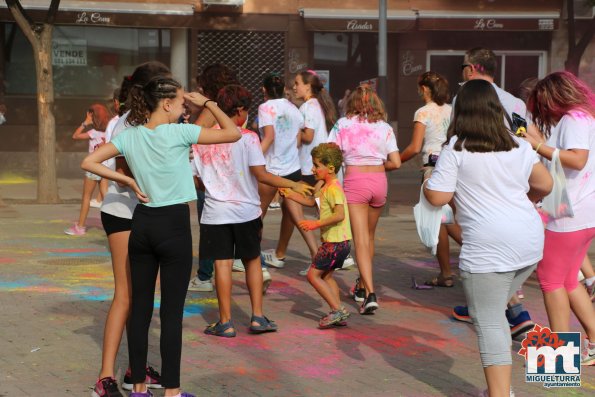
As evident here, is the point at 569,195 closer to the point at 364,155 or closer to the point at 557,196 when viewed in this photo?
the point at 557,196

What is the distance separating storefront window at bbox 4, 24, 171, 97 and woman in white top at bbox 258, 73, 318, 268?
39.6 ft

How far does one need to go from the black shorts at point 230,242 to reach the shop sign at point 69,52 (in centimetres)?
1470

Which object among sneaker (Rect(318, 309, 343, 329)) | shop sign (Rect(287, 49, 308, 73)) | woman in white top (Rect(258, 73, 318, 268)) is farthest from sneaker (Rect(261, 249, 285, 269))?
shop sign (Rect(287, 49, 308, 73))

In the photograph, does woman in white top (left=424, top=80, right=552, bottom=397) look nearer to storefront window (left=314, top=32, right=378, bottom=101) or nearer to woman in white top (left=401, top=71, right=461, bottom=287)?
woman in white top (left=401, top=71, right=461, bottom=287)

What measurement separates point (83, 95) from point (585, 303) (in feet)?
53.5

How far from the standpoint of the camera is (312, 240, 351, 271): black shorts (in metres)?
7.53

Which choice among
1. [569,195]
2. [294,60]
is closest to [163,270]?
[569,195]

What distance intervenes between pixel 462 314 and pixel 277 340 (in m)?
1.47

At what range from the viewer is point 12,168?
20.6 meters

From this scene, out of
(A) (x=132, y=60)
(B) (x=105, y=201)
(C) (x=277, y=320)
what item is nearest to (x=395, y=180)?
(A) (x=132, y=60)

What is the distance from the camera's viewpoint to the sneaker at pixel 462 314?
7793 mm

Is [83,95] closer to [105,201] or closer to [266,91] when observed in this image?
[266,91]

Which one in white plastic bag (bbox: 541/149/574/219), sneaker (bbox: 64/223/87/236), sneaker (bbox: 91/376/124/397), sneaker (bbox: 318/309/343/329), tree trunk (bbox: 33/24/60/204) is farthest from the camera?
tree trunk (bbox: 33/24/60/204)

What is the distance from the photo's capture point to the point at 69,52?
21.3 m
